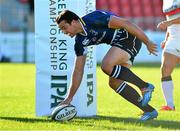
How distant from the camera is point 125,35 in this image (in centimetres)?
918

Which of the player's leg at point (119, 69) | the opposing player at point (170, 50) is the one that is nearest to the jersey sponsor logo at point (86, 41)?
the player's leg at point (119, 69)

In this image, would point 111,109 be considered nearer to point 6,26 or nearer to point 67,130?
point 67,130

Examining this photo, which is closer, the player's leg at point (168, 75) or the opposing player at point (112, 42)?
the opposing player at point (112, 42)

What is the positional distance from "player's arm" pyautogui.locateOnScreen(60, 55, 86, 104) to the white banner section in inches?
32.2

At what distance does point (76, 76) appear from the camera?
9.04 meters

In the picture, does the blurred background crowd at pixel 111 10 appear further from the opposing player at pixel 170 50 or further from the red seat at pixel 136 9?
the opposing player at pixel 170 50

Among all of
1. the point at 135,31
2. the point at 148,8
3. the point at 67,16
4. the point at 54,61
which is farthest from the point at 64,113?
the point at 148,8

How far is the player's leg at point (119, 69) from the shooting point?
8.98m

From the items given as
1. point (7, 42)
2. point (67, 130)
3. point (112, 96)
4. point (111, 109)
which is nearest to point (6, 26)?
point (7, 42)

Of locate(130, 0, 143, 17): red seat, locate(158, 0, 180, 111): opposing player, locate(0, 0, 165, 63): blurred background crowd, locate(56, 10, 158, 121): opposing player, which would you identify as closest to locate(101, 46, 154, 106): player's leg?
locate(56, 10, 158, 121): opposing player

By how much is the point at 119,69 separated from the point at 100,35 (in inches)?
20.7

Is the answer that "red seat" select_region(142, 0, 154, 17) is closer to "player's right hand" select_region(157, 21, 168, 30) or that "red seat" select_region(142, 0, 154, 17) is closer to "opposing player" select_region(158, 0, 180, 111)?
"opposing player" select_region(158, 0, 180, 111)

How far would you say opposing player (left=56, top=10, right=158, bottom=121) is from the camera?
29.3 ft

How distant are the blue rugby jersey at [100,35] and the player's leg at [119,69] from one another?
0.11 m
